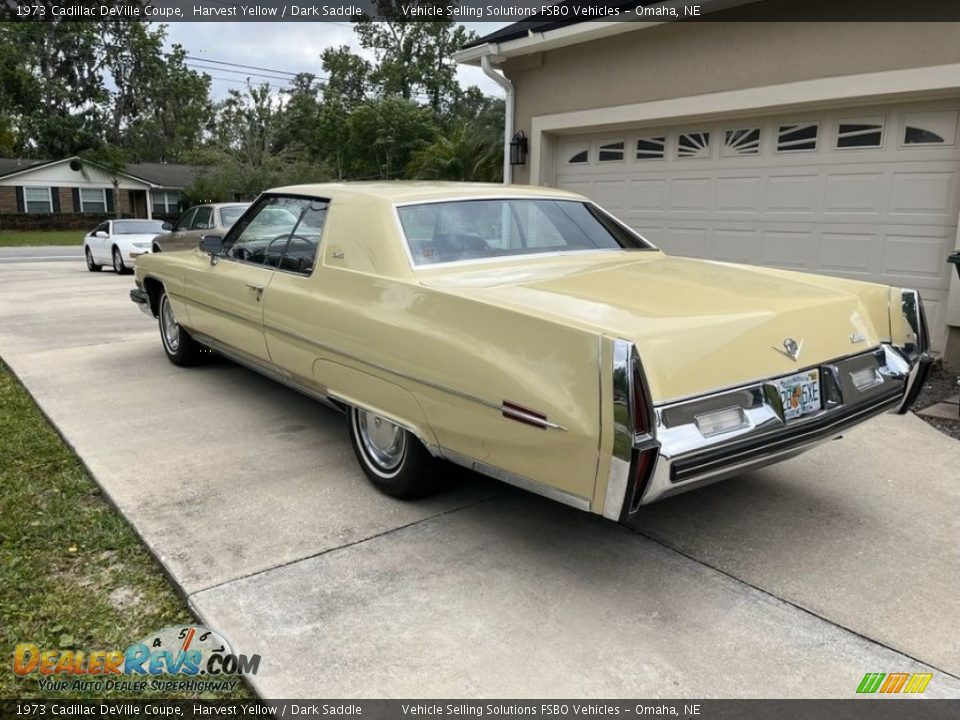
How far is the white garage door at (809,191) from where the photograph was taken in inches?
265

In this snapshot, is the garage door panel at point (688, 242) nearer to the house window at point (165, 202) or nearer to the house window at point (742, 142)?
the house window at point (742, 142)

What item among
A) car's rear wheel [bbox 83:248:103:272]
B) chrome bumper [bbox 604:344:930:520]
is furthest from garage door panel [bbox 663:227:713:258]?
car's rear wheel [bbox 83:248:103:272]

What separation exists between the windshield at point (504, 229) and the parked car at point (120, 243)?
42.7 feet

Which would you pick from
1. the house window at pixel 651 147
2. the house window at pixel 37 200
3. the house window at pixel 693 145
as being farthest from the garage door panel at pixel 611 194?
the house window at pixel 37 200

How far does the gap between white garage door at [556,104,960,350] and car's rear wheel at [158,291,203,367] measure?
17.2 feet

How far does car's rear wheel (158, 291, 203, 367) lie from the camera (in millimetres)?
6371

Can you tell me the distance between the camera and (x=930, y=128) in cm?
666

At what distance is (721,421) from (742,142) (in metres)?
6.10

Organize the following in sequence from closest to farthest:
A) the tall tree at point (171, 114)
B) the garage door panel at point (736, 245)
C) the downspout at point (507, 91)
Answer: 1. the garage door panel at point (736, 245)
2. the downspout at point (507, 91)
3. the tall tree at point (171, 114)

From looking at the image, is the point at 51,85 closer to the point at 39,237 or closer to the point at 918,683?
the point at 39,237

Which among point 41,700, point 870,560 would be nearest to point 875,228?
point 870,560

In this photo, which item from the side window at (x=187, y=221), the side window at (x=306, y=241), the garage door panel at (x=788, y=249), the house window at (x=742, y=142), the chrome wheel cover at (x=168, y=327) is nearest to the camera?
the side window at (x=306, y=241)

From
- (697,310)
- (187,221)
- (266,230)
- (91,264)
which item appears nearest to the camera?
(697,310)

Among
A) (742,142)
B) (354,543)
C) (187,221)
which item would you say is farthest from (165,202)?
(354,543)
